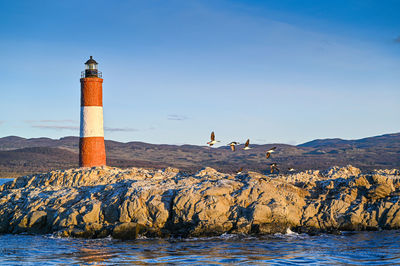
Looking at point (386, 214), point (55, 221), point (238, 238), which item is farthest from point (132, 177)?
point (386, 214)

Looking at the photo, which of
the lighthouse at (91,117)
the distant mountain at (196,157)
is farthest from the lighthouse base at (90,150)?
the distant mountain at (196,157)

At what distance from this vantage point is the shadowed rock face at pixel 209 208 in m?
22.2

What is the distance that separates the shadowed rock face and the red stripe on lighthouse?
7442 millimetres

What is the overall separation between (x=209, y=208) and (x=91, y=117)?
48.4ft

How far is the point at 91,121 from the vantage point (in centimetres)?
3388

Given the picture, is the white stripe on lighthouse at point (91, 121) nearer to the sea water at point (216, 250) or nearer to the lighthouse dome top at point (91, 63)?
the lighthouse dome top at point (91, 63)

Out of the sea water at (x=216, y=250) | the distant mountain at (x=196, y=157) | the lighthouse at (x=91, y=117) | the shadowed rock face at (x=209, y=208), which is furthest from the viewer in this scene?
the distant mountain at (x=196, y=157)

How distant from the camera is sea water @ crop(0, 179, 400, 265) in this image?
16938 mm

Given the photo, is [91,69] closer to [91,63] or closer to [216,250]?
[91,63]

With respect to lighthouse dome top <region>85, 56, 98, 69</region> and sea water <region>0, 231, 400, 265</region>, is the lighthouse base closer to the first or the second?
lighthouse dome top <region>85, 56, 98, 69</region>

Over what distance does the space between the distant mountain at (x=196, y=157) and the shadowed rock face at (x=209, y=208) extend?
73726 mm

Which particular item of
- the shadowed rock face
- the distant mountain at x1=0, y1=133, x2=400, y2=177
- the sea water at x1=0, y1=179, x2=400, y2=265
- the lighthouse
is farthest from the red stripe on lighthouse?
the distant mountain at x1=0, y1=133, x2=400, y2=177

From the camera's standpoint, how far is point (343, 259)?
16828mm

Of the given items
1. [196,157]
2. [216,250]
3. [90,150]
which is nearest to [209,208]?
[216,250]
